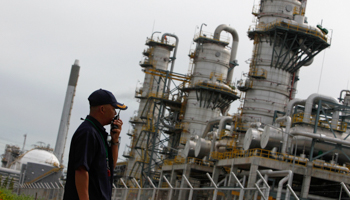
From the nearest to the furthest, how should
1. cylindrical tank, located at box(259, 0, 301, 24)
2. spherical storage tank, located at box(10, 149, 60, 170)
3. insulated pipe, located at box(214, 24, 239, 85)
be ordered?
cylindrical tank, located at box(259, 0, 301, 24), insulated pipe, located at box(214, 24, 239, 85), spherical storage tank, located at box(10, 149, 60, 170)

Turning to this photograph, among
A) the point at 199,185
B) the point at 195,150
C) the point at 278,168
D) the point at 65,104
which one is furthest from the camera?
the point at 65,104

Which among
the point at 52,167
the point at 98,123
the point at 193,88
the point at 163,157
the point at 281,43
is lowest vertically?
the point at 52,167

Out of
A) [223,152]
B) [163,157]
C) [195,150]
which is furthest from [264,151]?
[163,157]

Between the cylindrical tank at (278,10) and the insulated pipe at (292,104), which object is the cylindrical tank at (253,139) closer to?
the insulated pipe at (292,104)

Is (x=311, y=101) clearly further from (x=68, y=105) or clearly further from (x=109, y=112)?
(x=68, y=105)

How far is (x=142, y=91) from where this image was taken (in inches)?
2968

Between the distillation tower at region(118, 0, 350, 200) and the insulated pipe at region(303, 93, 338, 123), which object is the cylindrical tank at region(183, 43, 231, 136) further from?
the insulated pipe at region(303, 93, 338, 123)

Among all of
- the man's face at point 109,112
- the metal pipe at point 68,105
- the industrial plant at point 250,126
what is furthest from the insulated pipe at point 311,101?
the metal pipe at point 68,105

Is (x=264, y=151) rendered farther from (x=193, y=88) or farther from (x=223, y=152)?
(x=193, y=88)

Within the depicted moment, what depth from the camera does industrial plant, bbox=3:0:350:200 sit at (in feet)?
114

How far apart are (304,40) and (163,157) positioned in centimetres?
2523

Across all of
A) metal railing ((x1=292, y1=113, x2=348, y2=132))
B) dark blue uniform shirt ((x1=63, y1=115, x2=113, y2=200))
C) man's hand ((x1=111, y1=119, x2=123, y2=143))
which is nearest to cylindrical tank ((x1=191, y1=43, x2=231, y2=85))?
metal railing ((x1=292, y1=113, x2=348, y2=132))

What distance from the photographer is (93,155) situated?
5469 millimetres

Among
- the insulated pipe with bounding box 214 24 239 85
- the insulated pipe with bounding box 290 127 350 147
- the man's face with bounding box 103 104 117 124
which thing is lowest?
the man's face with bounding box 103 104 117 124
